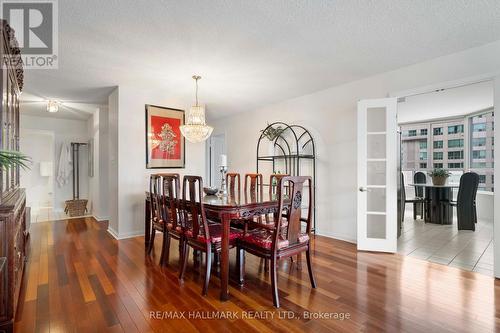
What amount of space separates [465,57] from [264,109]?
3317 mm

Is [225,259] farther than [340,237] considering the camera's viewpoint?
No

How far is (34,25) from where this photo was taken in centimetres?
234

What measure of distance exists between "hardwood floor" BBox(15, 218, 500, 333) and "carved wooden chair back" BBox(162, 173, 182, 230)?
0.56 metres

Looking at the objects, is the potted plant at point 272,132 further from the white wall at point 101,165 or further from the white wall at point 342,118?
the white wall at point 101,165

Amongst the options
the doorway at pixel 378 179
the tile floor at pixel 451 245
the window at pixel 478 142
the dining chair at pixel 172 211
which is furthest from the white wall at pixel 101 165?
the window at pixel 478 142

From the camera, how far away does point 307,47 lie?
2.79 meters

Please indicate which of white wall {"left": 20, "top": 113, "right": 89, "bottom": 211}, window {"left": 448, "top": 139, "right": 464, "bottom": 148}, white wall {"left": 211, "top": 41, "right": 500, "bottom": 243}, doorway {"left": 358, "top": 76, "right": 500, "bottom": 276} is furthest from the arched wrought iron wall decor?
white wall {"left": 20, "top": 113, "right": 89, "bottom": 211}

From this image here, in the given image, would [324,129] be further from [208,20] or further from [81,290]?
[81,290]

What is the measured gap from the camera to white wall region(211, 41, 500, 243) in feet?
10.1

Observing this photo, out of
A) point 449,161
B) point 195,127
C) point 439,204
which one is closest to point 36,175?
point 195,127

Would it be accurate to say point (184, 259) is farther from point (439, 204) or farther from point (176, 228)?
point (439, 204)

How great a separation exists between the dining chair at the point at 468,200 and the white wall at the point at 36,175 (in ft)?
30.9

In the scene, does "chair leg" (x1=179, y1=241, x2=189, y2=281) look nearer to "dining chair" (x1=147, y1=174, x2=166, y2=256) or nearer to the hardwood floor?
the hardwood floor

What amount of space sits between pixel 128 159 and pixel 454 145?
771 cm
